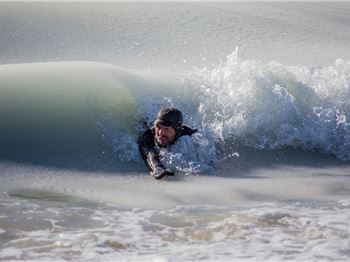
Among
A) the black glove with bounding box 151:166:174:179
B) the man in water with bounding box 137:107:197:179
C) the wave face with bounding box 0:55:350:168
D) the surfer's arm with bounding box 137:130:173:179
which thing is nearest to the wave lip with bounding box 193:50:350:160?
the wave face with bounding box 0:55:350:168

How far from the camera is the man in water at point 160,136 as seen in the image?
18.5 ft

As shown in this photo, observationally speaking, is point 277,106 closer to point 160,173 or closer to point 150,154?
point 150,154

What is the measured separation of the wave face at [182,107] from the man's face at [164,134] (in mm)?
295

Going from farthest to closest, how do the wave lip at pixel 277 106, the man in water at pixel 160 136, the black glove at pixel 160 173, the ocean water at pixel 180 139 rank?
the wave lip at pixel 277 106 → the man in water at pixel 160 136 → the black glove at pixel 160 173 → the ocean water at pixel 180 139

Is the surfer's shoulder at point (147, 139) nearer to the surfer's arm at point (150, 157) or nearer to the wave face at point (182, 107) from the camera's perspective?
the surfer's arm at point (150, 157)

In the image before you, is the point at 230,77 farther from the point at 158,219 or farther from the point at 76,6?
the point at 76,6

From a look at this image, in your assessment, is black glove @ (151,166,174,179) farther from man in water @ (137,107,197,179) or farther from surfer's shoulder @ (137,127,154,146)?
surfer's shoulder @ (137,127,154,146)

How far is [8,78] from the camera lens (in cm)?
730

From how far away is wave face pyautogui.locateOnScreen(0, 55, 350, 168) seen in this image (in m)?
6.43

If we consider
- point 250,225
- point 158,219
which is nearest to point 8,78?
point 158,219

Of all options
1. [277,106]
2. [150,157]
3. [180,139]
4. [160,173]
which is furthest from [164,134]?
[277,106]

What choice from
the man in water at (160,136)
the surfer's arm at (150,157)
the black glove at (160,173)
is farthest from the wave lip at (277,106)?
the black glove at (160,173)

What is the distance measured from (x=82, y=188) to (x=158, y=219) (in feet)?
3.79

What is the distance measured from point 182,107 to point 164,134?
141 cm
